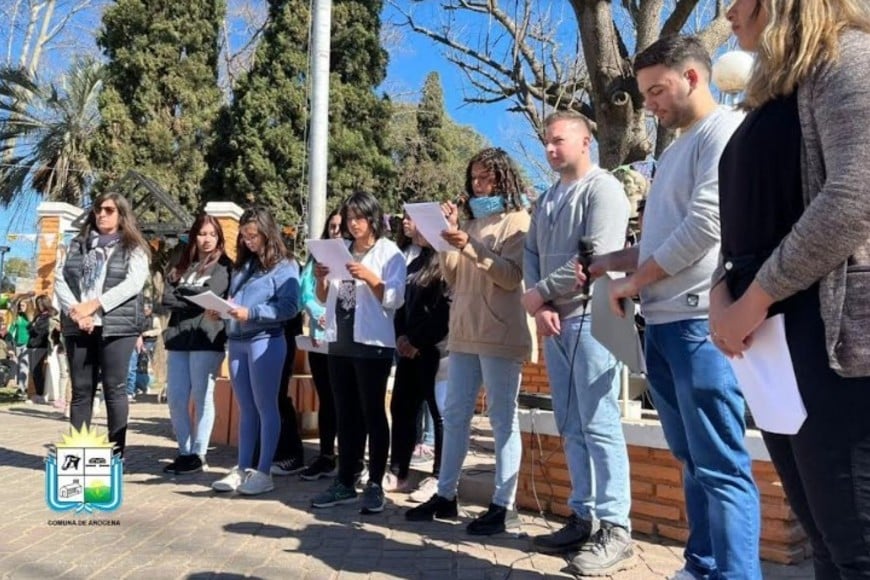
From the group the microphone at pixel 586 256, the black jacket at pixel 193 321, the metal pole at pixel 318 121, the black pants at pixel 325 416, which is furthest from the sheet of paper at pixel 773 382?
the metal pole at pixel 318 121

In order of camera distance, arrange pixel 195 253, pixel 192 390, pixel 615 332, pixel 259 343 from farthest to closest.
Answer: pixel 195 253 < pixel 192 390 < pixel 259 343 < pixel 615 332

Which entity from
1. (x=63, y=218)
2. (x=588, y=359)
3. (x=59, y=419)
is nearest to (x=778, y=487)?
(x=588, y=359)

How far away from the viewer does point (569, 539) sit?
139 inches

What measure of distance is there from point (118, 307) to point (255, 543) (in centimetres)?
230

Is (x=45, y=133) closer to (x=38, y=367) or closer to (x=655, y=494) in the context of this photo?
(x=38, y=367)

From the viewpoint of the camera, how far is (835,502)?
154 centimetres

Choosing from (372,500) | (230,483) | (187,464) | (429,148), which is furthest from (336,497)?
(429,148)

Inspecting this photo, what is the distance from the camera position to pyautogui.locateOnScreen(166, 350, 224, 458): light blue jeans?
554 centimetres

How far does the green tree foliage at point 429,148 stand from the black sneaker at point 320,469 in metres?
20.2

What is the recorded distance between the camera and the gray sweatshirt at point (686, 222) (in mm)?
2566

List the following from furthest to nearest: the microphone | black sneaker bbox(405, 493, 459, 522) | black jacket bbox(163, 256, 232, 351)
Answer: black jacket bbox(163, 256, 232, 351) < black sneaker bbox(405, 493, 459, 522) < the microphone

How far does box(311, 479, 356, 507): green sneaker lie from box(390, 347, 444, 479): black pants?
440 mm

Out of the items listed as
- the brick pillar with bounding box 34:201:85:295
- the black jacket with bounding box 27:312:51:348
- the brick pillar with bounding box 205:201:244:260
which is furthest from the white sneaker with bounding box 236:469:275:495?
the brick pillar with bounding box 34:201:85:295

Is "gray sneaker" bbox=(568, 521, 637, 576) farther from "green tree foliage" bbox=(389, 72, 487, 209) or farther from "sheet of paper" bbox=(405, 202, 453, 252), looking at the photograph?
"green tree foliage" bbox=(389, 72, 487, 209)
